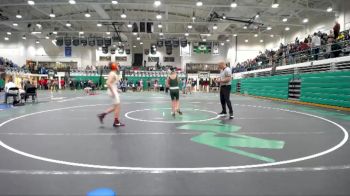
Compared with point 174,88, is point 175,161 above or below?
below

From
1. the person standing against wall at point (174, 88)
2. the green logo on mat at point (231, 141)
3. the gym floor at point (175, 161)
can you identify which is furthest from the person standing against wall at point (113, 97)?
the person standing against wall at point (174, 88)

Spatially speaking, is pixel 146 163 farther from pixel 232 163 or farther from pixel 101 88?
pixel 101 88

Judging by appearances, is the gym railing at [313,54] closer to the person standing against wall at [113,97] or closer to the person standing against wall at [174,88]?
the person standing against wall at [174,88]

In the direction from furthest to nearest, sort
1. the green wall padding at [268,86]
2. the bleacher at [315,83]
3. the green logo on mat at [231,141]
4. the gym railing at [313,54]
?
the green wall padding at [268,86] < the gym railing at [313,54] < the bleacher at [315,83] < the green logo on mat at [231,141]

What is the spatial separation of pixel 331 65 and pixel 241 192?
14.8 meters

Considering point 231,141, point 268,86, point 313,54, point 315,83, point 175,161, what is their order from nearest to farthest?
point 175,161 < point 231,141 < point 315,83 < point 313,54 < point 268,86

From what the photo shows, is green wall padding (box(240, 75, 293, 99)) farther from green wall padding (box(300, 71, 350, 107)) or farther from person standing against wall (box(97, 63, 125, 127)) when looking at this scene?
person standing against wall (box(97, 63, 125, 127))

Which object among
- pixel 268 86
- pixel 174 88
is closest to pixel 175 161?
pixel 174 88

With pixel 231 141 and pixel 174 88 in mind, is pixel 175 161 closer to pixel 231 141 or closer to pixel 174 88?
pixel 231 141

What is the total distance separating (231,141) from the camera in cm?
589

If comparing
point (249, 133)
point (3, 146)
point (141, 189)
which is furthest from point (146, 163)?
point (249, 133)

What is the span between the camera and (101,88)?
47.3 metres

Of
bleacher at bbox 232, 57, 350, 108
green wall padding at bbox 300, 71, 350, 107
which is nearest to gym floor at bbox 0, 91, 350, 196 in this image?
green wall padding at bbox 300, 71, 350, 107

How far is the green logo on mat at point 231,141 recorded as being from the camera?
5.15 metres
